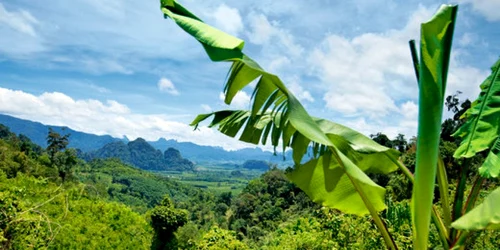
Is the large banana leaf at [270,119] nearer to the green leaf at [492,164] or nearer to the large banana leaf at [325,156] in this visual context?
the large banana leaf at [325,156]

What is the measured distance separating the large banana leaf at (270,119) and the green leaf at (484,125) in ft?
1.33

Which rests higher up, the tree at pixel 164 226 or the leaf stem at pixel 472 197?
the leaf stem at pixel 472 197

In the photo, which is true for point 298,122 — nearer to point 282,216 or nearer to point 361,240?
point 361,240

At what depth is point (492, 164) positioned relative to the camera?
195 cm

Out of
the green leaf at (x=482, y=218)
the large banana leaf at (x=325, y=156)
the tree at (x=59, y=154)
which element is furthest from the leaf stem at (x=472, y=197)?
the tree at (x=59, y=154)

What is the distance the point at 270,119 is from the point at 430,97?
89 cm

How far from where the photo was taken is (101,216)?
32.3 feet

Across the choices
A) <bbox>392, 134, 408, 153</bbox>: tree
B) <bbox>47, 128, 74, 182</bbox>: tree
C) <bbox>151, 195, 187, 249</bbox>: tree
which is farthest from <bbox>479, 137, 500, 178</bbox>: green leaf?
<bbox>47, 128, 74, 182</bbox>: tree

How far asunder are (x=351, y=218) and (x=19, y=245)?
3.35m

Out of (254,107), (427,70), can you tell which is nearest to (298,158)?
(254,107)

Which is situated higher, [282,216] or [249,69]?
[249,69]

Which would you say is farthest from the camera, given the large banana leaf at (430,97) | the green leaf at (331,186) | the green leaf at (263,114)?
the green leaf at (331,186)

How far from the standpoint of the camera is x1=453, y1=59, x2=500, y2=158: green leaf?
2059mm

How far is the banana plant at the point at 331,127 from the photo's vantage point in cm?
158
